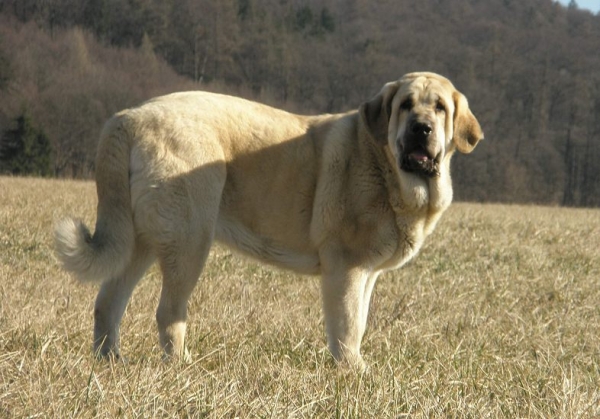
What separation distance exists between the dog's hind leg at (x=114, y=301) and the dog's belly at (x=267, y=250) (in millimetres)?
483

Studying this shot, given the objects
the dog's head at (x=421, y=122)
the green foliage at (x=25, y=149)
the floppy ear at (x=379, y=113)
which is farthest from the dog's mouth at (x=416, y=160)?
the green foliage at (x=25, y=149)

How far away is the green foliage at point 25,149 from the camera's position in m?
37.5

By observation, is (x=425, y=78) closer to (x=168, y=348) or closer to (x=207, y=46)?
(x=168, y=348)

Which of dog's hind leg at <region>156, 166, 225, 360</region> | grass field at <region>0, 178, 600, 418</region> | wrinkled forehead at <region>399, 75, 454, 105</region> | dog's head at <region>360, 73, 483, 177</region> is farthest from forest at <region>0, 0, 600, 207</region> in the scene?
dog's hind leg at <region>156, 166, 225, 360</region>

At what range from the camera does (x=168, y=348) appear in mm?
4156

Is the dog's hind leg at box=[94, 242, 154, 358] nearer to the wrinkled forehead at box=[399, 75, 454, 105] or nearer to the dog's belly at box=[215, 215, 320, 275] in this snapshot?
the dog's belly at box=[215, 215, 320, 275]

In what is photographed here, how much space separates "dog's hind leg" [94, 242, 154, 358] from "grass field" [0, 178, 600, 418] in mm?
115

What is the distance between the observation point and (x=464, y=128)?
4.95 metres

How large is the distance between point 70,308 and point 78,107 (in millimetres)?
45287

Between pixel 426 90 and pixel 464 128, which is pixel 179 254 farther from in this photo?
pixel 464 128

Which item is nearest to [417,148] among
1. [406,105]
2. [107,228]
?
[406,105]

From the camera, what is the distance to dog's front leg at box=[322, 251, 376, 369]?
14.5ft

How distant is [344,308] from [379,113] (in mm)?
1315

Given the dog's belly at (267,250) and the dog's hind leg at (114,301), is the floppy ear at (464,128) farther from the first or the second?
the dog's hind leg at (114,301)
